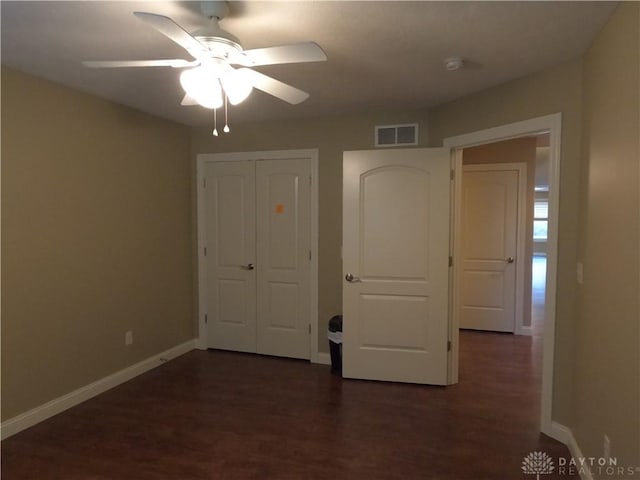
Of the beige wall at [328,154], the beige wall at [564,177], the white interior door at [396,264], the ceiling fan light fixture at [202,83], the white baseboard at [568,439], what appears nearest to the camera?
the ceiling fan light fixture at [202,83]

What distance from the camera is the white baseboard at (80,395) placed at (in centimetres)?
265

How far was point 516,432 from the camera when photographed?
8.82ft

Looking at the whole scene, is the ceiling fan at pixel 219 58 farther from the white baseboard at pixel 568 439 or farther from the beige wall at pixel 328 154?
the white baseboard at pixel 568 439

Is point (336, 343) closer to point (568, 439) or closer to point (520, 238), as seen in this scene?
point (568, 439)

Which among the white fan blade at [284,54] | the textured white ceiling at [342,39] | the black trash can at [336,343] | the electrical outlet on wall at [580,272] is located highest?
the textured white ceiling at [342,39]

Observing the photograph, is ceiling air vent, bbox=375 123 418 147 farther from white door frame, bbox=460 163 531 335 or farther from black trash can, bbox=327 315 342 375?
white door frame, bbox=460 163 531 335

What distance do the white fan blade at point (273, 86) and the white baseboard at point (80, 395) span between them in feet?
8.73

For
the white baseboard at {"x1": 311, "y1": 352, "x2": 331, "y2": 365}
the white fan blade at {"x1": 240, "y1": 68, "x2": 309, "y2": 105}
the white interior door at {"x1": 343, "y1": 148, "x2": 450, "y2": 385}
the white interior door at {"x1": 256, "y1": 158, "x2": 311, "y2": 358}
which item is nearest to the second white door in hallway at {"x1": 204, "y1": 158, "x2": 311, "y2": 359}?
the white interior door at {"x1": 256, "y1": 158, "x2": 311, "y2": 358}

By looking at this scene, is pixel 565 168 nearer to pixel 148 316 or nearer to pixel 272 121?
pixel 272 121

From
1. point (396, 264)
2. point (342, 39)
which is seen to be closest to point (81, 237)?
point (342, 39)

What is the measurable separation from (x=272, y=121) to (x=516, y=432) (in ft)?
10.8

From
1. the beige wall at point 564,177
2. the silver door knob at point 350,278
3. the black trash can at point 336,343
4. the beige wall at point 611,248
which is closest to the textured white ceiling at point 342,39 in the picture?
the beige wall at point 564,177

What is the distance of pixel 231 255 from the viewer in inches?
167

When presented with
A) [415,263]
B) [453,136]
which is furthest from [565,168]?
[415,263]
